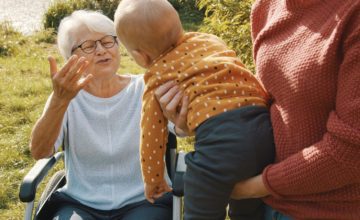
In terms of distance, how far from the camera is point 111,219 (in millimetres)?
2646

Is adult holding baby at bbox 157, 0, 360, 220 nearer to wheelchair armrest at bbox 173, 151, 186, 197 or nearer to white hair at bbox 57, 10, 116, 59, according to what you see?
wheelchair armrest at bbox 173, 151, 186, 197

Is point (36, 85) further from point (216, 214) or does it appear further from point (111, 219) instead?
point (216, 214)

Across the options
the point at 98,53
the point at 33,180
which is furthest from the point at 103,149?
the point at 98,53

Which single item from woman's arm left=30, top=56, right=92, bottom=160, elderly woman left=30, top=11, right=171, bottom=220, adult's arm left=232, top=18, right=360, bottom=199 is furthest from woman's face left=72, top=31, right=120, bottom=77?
adult's arm left=232, top=18, right=360, bottom=199

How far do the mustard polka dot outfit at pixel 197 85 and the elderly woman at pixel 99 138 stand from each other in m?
0.80

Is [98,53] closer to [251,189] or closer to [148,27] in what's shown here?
[148,27]

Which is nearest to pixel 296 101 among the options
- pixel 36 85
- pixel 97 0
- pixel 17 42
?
pixel 36 85

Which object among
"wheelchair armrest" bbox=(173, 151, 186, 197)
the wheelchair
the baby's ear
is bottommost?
the wheelchair

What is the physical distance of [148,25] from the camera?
1722 mm

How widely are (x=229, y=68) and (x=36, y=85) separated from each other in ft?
17.7

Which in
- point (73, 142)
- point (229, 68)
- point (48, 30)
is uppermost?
point (229, 68)

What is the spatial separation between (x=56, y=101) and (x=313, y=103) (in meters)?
1.43

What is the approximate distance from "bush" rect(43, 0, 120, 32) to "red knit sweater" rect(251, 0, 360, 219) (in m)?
9.74

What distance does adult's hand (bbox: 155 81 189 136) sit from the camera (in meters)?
1.74
